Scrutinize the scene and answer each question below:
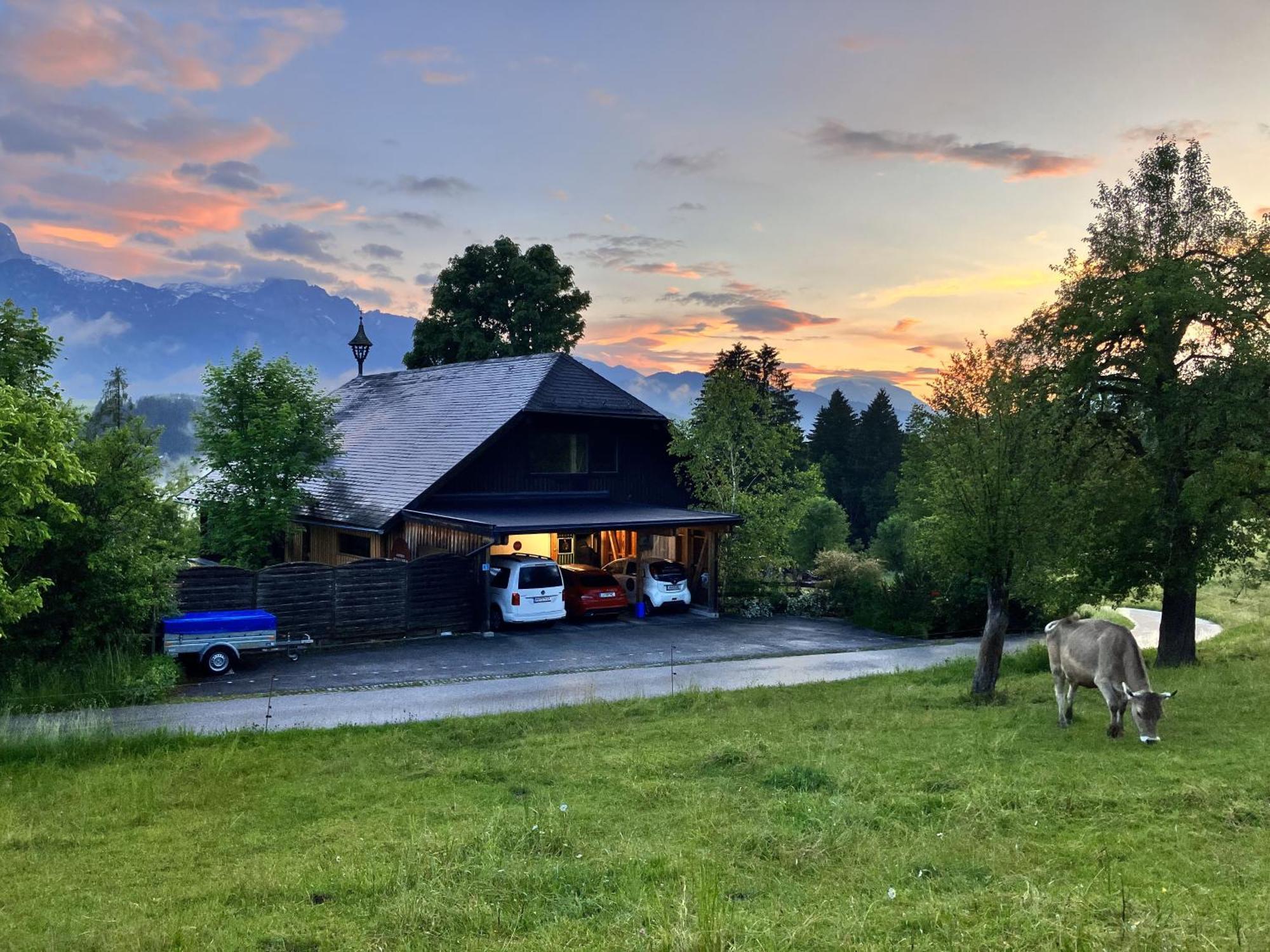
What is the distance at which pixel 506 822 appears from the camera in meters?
8.57

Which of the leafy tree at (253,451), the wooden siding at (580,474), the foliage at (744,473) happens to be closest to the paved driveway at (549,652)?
the foliage at (744,473)

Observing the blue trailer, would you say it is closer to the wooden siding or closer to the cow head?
the wooden siding

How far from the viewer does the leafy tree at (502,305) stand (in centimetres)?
5184

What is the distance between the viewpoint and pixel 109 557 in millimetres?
16250

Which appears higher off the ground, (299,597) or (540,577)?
(540,577)

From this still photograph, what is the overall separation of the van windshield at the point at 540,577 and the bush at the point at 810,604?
8.53m

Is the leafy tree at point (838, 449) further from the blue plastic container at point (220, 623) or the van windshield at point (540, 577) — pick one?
the blue plastic container at point (220, 623)

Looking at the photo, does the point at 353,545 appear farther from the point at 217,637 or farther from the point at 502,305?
the point at 502,305

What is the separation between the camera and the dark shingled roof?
92.5 feet

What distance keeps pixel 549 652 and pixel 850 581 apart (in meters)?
11.8

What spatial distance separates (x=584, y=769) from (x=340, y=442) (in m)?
24.7

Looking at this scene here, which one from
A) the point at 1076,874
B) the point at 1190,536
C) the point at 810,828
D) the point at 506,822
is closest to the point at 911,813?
the point at 810,828

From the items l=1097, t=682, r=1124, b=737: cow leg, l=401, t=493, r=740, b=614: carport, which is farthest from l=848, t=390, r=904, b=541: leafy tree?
l=1097, t=682, r=1124, b=737: cow leg

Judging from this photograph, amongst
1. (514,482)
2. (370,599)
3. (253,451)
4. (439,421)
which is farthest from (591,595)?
(253,451)
